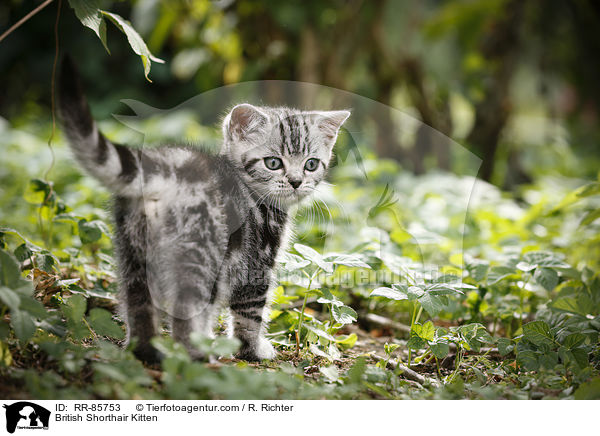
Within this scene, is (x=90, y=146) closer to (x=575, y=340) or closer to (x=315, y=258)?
(x=315, y=258)

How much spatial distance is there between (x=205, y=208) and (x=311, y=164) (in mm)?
479

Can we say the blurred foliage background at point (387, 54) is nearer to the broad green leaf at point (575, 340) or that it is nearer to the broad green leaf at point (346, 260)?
the broad green leaf at point (346, 260)

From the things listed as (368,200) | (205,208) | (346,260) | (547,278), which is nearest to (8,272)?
(205,208)

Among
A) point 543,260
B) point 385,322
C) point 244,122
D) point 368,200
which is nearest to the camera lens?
point 244,122

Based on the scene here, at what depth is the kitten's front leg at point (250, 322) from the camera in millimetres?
1726

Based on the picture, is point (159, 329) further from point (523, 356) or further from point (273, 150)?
point (523, 356)

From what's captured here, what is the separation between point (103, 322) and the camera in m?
1.46

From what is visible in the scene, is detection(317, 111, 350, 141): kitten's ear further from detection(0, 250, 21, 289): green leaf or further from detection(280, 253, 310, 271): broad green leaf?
detection(0, 250, 21, 289): green leaf

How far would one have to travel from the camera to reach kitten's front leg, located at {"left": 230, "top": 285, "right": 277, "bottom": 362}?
1726mm

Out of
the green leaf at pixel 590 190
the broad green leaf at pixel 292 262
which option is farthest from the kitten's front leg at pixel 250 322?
the green leaf at pixel 590 190

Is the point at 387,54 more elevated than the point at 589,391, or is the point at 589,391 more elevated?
the point at 387,54

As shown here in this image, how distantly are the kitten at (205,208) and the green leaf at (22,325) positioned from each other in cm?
32

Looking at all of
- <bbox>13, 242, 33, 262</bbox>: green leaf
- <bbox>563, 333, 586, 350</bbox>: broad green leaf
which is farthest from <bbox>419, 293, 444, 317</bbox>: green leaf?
<bbox>13, 242, 33, 262</bbox>: green leaf

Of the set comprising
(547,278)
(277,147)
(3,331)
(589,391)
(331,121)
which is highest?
(331,121)
